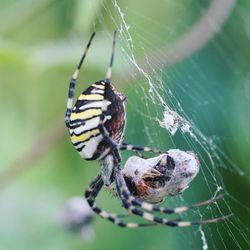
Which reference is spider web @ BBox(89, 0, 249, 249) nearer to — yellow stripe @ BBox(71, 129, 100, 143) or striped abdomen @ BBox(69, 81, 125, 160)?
striped abdomen @ BBox(69, 81, 125, 160)

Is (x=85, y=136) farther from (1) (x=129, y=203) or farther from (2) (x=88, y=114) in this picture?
(1) (x=129, y=203)

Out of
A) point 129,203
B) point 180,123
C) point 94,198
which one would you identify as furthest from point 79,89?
point 180,123

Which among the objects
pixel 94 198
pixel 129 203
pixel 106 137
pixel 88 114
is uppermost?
pixel 88 114

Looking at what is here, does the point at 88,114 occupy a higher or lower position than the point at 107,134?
higher

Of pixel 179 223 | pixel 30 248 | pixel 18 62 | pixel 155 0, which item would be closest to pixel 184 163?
pixel 179 223

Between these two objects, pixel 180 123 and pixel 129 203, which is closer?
pixel 180 123

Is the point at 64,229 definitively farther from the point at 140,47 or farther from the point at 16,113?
the point at 140,47
